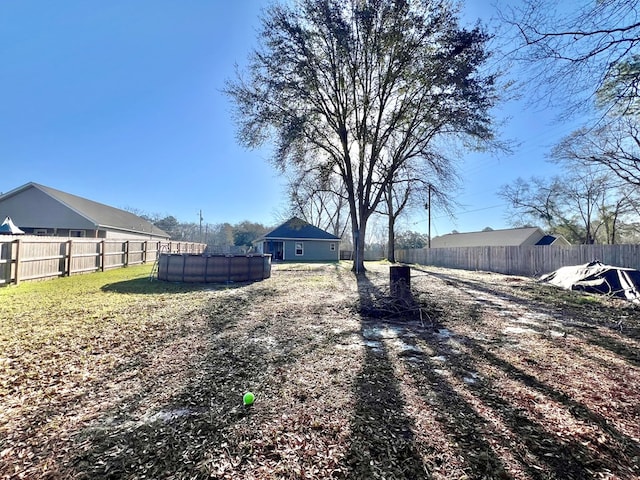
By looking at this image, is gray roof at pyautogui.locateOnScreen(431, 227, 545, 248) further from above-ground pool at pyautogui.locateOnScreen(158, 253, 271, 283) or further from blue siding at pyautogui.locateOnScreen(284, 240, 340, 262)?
above-ground pool at pyautogui.locateOnScreen(158, 253, 271, 283)

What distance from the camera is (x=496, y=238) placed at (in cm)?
2991

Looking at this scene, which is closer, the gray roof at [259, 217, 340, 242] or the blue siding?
the gray roof at [259, 217, 340, 242]

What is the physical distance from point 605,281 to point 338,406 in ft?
33.2

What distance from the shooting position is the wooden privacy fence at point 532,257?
10.7 m

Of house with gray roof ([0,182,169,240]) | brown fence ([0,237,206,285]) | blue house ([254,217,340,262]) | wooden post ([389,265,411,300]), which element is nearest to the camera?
wooden post ([389,265,411,300])

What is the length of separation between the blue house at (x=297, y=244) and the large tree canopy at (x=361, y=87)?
10.9 meters

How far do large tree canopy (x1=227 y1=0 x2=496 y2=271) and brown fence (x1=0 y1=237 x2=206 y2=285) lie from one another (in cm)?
770

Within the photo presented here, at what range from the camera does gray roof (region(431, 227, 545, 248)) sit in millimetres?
26880

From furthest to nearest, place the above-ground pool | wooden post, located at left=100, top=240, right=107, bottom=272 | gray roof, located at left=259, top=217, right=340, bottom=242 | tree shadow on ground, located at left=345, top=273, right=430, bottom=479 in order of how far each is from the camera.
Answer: gray roof, located at left=259, top=217, right=340, bottom=242 < wooden post, located at left=100, top=240, right=107, bottom=272 < the above-ground pool < tree shadow on ground, located at left=345, top=273, right=430, bottom=479

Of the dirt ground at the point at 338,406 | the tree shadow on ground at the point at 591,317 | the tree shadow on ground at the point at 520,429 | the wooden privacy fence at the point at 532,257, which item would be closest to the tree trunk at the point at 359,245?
the tree shadow on ground at the point at 591,317

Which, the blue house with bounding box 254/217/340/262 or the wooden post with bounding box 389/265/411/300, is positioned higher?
the blue house with bounding box 254/217/340/262

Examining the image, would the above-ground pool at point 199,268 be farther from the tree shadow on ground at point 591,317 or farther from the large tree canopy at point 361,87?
the tree shadow on ground at point 591,317

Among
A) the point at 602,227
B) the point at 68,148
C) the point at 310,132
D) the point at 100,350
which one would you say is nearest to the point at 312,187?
the point at 310,132

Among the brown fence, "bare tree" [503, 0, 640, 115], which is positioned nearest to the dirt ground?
"bare tree" [503, 0, 640, 115]
